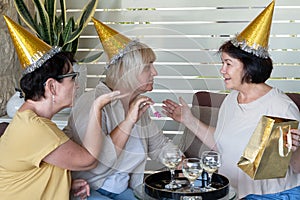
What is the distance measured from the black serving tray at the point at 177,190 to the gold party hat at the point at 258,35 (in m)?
0.56

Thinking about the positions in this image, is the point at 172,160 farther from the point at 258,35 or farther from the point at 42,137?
the point at 258,35

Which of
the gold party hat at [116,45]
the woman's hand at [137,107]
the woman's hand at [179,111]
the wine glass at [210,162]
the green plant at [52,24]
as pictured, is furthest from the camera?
the green plant at [52,24]

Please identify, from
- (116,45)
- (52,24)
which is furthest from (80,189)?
(52,24)

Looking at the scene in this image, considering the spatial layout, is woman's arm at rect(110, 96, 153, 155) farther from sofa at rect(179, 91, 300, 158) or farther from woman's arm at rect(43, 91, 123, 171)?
sofa at rect(179, 91, 300, 158)

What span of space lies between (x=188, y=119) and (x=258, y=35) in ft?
1.65

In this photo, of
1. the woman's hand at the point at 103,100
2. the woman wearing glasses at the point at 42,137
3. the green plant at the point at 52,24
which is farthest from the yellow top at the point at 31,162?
the green plant at the point at 52,24

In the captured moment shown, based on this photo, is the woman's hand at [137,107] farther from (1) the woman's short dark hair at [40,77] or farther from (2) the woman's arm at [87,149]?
(1) the woman's short dark hair at [40,77]

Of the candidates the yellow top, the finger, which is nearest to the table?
the yellow top

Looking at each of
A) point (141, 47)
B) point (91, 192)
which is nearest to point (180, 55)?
point (141, 47)

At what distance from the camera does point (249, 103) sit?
2.28 m

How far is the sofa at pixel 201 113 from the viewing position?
248 cm

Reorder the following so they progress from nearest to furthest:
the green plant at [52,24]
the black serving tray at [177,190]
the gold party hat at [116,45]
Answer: the black serving tray at [177,190] < the gold party hat at [116,45] < the green plant at [52,24]

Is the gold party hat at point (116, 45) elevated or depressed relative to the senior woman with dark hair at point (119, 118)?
elevated

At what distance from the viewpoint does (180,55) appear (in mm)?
3342
